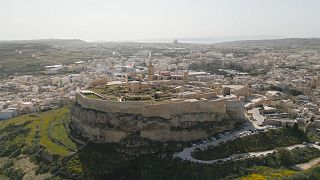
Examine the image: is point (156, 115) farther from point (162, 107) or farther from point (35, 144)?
point (35, 144)

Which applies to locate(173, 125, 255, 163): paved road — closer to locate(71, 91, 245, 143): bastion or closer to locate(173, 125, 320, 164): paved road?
locate(173, 125, 320, 164): paved road

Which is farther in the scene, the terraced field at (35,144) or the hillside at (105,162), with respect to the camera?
the terraced field at (35,144)

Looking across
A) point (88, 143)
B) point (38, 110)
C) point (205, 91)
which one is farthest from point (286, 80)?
point (88, 143)

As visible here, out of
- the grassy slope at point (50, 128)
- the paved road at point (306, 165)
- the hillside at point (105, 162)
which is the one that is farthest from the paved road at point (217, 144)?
the grassy slope at point (50, 128)

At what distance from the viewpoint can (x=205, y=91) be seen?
134 feet

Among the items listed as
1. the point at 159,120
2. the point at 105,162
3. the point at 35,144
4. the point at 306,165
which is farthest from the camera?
the point at 35,144

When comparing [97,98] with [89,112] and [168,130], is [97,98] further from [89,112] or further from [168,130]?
[168,130]

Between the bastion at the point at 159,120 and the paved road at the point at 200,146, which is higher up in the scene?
the bastion at the point at 159,120

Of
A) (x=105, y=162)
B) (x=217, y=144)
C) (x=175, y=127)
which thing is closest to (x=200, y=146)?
(x=217, y=144)

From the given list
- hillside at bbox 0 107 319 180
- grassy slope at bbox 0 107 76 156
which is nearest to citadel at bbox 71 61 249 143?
hillside at bbox 0 107 319 180

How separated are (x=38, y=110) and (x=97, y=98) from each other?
61.6 ft

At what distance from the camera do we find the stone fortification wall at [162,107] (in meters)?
35.2

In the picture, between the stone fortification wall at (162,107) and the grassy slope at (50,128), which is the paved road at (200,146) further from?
the grassy slope at (50,128)

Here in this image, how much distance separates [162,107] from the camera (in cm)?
3525
